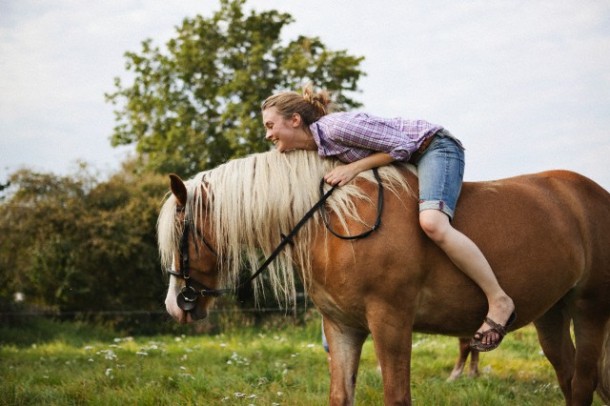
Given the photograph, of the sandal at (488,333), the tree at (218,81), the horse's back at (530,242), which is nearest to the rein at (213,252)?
the horse's back at (530,242)

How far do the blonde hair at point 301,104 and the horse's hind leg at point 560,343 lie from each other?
89.9 inches

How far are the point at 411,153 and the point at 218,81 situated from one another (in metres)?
21.8

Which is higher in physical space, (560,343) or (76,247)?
(76,247)

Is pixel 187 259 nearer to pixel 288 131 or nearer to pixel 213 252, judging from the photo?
pixel 213 252

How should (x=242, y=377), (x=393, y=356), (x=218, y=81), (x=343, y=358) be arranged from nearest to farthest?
1. (x=393, y=356)
2. (x=343, y=358)
3. (x=242, y=377)
4. (x=218, y=81)

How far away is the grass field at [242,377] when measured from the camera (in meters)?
4.67

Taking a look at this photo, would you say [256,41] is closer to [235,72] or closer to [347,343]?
[235,72]

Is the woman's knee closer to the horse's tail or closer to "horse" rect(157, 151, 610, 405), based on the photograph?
"horse" rect(157, 151, 610, 405)

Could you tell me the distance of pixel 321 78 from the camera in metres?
23.6

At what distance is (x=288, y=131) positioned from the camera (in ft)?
11.9

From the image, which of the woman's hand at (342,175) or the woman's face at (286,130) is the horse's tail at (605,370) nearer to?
the woman's hand at (342,175)

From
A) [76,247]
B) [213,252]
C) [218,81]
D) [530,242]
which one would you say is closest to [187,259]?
[213,252]

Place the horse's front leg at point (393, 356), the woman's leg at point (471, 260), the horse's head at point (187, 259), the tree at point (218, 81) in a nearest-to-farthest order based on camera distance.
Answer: the horse's front leg at point (393, 356) → the woman's leg at point (471, 260) → the horse's head at point (187, 259) → the tree at point (218, 81)

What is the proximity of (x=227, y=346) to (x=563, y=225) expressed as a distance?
576 centimetres
